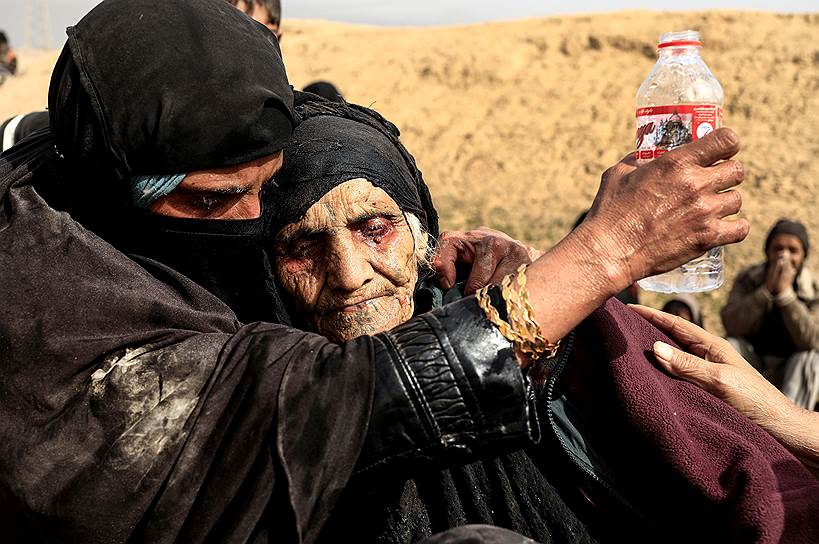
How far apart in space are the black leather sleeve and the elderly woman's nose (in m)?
0.74

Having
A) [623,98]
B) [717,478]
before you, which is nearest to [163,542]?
[717,478]

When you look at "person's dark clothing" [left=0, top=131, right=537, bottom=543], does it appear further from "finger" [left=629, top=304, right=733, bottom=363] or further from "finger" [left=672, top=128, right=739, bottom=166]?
"finger" [left=629, top=304, right=733, bottom=363]

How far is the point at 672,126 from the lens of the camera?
2520 mm

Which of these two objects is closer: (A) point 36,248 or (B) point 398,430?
(B) point 398,430

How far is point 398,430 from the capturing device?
189cm

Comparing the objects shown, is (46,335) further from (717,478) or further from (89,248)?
(717,478)

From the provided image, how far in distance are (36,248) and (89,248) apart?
108mm

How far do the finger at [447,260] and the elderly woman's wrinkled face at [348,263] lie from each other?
0.16 meters

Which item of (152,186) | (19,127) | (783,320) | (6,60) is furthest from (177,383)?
(6,60)

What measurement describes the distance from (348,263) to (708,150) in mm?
1089

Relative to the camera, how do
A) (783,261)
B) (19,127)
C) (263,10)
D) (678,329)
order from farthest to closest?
(783,261), (263,10), (19,127), (678,329)

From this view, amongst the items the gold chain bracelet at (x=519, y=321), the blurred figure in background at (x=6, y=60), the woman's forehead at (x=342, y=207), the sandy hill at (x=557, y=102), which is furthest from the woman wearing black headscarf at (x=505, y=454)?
the sandy hill at (x=557, y=102)

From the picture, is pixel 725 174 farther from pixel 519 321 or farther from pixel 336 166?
pixel 336 166

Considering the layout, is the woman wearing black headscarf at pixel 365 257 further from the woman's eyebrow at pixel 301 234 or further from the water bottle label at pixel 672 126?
the water bottle label at pixel 672 126
